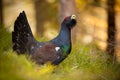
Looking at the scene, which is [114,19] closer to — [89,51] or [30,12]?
[30,12]

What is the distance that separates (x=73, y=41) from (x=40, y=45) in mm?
3571

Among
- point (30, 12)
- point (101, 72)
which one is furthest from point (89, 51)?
point (30, 12)

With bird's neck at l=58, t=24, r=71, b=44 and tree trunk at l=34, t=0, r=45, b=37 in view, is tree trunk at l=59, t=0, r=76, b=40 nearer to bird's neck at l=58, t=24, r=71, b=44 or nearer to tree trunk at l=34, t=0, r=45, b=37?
bird's neck at l=58, t=24, r=71, b=44

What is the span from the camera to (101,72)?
22.4ft

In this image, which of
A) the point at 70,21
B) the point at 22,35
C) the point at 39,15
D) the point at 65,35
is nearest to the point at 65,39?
the point at 65,35

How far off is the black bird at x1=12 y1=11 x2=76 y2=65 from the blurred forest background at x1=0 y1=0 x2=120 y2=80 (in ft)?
0.63

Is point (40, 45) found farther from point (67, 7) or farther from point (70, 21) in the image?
point (67, 7)

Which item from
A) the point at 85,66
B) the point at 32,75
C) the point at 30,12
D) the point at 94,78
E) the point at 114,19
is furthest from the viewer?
the point at 30,12

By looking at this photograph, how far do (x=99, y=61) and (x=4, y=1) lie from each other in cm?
1100

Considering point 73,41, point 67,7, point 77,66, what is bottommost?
point 77,66

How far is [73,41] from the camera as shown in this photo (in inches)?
412

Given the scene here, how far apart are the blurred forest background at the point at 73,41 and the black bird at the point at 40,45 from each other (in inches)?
7.6

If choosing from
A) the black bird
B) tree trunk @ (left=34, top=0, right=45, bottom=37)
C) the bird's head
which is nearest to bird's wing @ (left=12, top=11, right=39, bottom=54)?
the black bird

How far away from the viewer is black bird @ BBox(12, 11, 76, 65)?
6758mm
